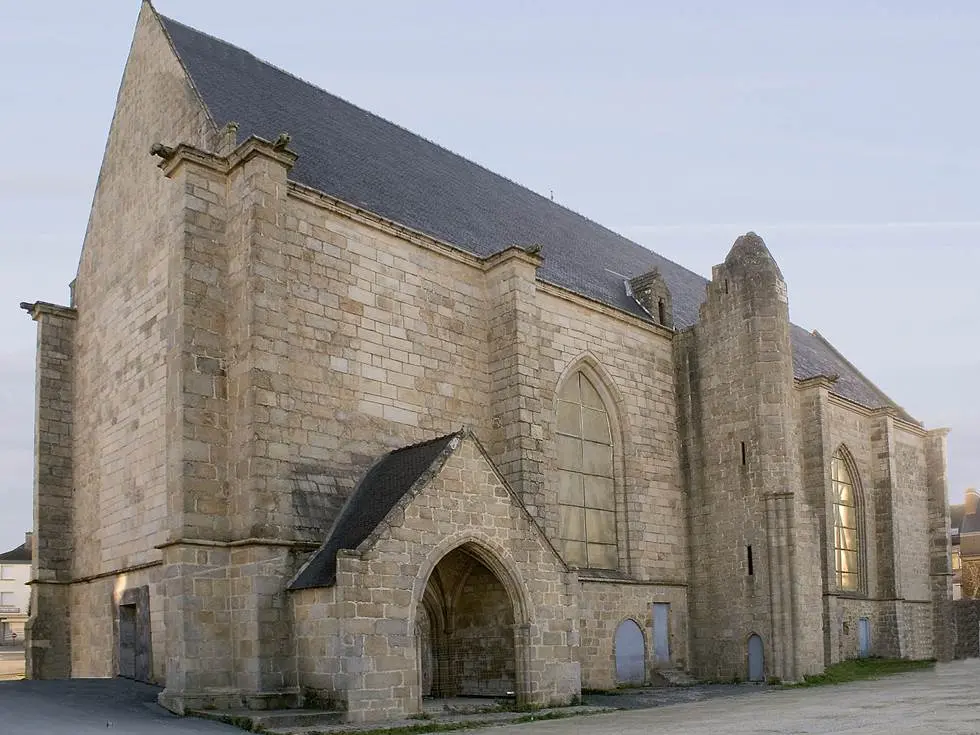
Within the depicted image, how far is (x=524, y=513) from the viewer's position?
647 inches

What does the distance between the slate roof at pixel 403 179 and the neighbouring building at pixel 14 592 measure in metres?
43.5

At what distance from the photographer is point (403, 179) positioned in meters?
22.0

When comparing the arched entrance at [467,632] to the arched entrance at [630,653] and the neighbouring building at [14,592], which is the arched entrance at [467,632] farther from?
the neighbouring building at [14,592]

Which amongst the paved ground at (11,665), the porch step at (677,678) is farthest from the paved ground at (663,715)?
the paved ground at (11,665)

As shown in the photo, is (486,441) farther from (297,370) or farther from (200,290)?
(200,290)

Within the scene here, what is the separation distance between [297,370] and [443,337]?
360 centimetres

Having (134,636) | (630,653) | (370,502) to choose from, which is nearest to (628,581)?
(630,653)

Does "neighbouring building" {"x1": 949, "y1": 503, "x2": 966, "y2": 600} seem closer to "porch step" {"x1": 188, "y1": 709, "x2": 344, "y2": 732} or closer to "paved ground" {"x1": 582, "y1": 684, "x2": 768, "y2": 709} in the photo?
"paved ground" {"x1": 582, "y1": 684, "x2": 768, "y2": 709}

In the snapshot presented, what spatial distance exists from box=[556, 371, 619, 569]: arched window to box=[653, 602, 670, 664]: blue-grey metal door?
5.09 ft

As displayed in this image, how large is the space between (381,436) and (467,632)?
3.63 m

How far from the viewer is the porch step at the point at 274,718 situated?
13.1m

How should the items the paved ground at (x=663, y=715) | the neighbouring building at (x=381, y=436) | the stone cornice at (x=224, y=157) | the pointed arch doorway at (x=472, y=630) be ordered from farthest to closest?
the pointed arch doorway at (x=472, y=630) → the stone cornice at (x=224, y=157) → the neighbouring building at (x=381, y=436) → the paved ground at (x=663, y=715)

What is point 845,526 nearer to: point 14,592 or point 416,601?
point 416,601

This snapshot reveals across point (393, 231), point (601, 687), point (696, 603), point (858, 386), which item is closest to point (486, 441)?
point (393, 231)
